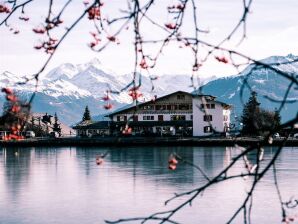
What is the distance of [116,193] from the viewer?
31.1 metres

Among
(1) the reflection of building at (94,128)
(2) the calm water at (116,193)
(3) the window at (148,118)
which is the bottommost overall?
(2) the calm water at (116,193)

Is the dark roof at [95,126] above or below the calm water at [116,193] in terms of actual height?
above

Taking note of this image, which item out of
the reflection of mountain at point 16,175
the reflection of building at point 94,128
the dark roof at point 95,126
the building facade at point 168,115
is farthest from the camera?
the dark roof at point 95,126

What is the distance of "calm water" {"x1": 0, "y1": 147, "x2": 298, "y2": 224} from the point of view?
23906mm

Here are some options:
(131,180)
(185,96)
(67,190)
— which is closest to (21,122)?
(67,190)

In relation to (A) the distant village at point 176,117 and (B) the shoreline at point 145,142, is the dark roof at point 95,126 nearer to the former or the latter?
(A) the distant village at point 176,117

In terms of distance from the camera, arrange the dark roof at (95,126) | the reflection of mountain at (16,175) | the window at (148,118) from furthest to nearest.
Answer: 1. the dark roof at (95,126)
2. the window at (148,118)
3. the reflection of mountain at (16,175)

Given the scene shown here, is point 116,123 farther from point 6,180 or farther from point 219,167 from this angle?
point 6,180

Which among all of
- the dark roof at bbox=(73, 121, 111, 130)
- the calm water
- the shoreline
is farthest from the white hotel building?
the calm water

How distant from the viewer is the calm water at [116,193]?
23906 mm

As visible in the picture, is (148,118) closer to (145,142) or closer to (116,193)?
(145,142)

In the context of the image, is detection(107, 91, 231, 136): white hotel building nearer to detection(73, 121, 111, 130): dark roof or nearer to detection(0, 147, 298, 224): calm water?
detection(73, 121, 111, 130): dark roof

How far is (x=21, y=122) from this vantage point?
2.92 m

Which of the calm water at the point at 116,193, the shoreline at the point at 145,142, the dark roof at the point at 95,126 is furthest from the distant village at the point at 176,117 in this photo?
the calm water at the point at 116,193
